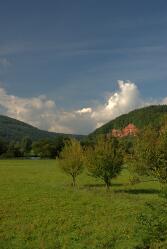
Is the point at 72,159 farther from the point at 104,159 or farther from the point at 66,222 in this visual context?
the point at 66,222

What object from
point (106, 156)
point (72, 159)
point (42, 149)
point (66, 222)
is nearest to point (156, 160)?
point (66, 222)

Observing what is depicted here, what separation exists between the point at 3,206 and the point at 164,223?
19.7m

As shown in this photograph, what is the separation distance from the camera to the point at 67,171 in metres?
54.9

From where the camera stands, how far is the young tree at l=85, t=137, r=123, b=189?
149 ft

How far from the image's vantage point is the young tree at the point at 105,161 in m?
45.5

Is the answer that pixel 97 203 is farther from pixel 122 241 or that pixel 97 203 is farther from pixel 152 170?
pixel 152 170

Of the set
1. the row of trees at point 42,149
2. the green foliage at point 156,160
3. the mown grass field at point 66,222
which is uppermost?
the row of trees at point 42,149

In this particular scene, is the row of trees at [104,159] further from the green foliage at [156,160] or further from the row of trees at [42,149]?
the row of trees at [42,149]

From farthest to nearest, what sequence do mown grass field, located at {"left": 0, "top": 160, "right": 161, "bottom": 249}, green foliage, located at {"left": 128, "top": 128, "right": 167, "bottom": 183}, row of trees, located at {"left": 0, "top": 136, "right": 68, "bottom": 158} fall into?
row of trees, located at {"left": 0, "top": 136, "right": 68, "bottom": 158}
mown grass field, located at {"left": 0, "top": 160, "right": 161, "bottom": 249}
green foliage, located at {"left": 128, "top": 128, "right": 167, "bottom": 183}

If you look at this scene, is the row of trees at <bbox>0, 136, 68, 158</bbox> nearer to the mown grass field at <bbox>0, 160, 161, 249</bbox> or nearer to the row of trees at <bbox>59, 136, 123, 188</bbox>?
the row of trees at <bbox>59, 136, 123, 188</bbox>

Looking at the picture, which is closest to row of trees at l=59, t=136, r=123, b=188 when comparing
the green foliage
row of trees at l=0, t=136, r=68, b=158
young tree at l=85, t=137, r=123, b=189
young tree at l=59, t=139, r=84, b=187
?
young tree at l=85, t=137, r=123, b=189

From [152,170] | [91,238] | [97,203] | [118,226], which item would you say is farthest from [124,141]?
[152,170]

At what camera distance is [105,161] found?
4562 centimetres

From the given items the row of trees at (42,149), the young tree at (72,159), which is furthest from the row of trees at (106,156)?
the row of trees at (42,149)
